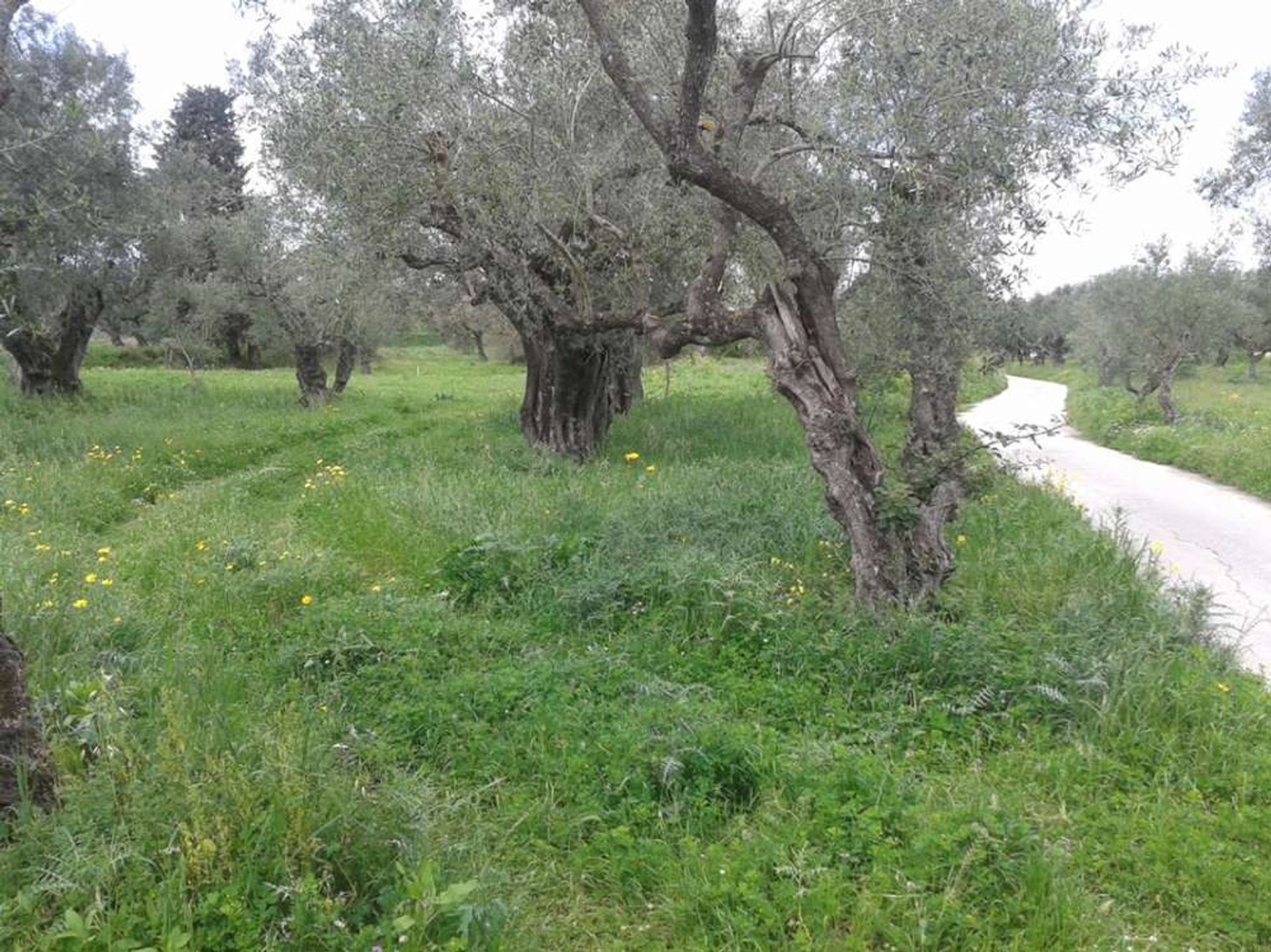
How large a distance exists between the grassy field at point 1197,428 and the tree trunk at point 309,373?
1822cm

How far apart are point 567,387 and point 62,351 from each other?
39.3ft

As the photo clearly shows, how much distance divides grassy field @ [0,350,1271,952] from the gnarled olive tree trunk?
1053 cm

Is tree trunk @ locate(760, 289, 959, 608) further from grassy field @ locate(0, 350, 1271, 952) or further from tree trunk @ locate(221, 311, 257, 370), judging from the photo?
tree trunk @ locate(221, 311, 257, 370)

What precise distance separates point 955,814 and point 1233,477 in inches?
501

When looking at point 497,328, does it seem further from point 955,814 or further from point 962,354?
point 955,814

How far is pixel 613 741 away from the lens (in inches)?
156

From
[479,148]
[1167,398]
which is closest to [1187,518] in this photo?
[479,148]

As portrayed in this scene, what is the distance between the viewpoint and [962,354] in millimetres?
7250

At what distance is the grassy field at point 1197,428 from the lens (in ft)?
43.8

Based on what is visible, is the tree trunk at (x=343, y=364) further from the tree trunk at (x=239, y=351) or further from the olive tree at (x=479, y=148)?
the tree trunk at (x=239, y=351)

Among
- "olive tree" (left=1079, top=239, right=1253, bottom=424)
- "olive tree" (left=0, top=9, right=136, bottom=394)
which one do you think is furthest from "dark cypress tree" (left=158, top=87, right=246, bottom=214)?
"olive tree" (left=1079, top=239, right=1253, bottom=424)

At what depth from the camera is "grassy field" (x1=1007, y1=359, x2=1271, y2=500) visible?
13.3 m

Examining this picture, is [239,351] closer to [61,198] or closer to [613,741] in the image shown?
[61,198]

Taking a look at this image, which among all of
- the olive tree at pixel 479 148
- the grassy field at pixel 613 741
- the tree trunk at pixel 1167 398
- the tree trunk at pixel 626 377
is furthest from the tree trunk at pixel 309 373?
the tree trunk at pixel 1167 398
